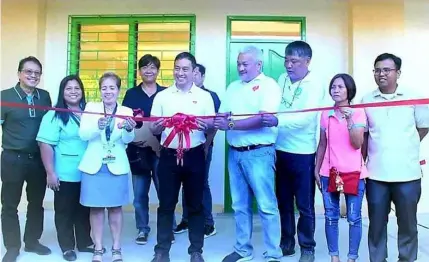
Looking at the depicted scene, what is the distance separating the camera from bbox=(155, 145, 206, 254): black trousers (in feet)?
→ 11.9

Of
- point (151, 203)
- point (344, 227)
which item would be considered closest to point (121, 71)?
point (151, 203)

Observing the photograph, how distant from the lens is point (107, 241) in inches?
176

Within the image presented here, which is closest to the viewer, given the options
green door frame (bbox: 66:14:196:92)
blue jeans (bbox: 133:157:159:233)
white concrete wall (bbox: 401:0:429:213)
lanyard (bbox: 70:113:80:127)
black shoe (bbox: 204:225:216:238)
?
lanyard (bbox: 70:113:80:127)

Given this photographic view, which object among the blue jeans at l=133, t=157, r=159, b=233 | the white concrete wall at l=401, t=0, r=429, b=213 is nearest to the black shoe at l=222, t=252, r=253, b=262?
the blue jeans at l=133, t=157, r=159, b=233

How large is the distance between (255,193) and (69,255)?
1.73m

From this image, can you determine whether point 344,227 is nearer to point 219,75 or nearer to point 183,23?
point 219,75

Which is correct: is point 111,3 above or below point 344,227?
Result: above

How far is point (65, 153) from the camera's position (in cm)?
386

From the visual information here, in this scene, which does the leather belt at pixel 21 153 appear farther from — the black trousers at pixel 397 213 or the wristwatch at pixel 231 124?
the black trousers at pixel 397 213

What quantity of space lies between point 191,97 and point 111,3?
3.04 meters

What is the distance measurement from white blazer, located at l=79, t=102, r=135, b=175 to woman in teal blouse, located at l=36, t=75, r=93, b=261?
8.3 inches

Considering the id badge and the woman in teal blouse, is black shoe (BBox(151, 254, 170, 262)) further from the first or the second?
the id badge

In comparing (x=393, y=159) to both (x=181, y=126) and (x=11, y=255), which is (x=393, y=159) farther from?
(x=11, y=255)

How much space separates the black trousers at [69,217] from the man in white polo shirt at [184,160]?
0.83m
